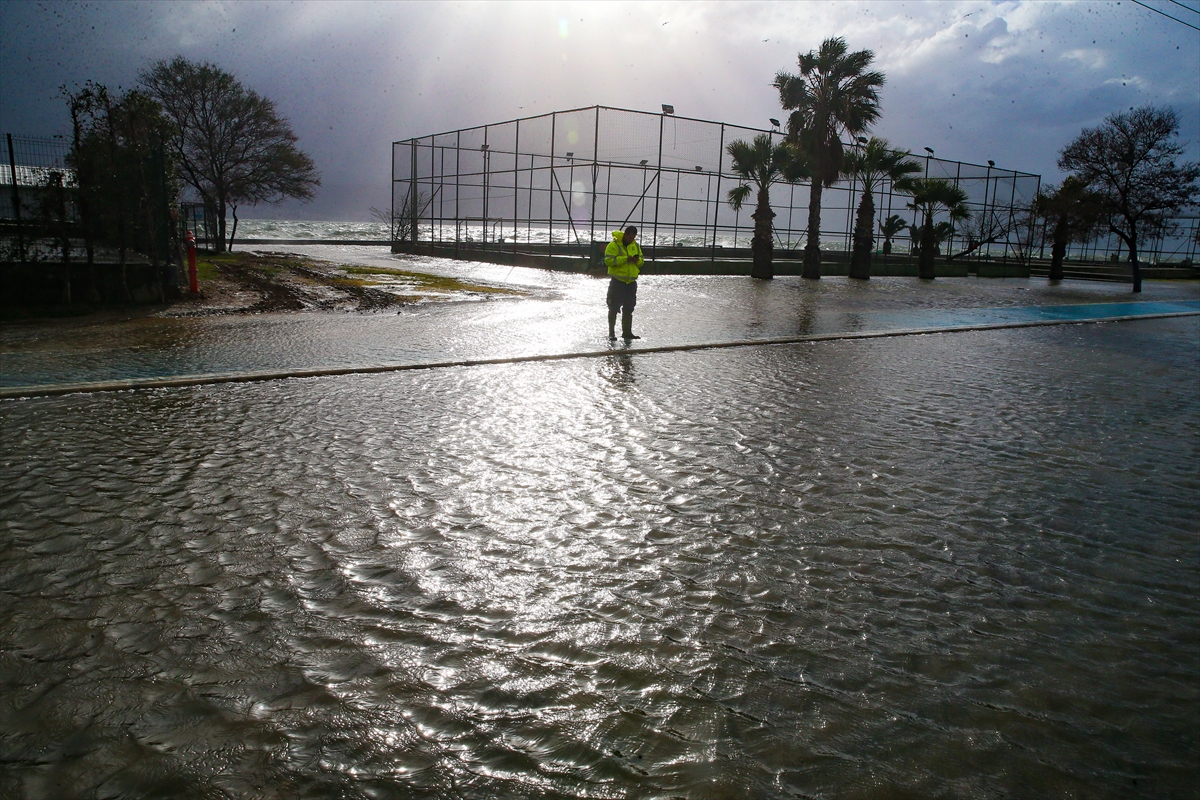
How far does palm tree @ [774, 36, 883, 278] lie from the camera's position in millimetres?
27812

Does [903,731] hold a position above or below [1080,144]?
below

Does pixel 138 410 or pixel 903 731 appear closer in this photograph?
pixel 903 731

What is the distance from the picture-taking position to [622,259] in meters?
10.8

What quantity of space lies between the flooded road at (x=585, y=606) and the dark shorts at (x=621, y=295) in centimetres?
461

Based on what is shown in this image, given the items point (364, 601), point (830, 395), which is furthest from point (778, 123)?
point (364, 601)

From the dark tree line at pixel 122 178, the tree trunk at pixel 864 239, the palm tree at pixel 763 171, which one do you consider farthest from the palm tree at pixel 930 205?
the dark tree line at pixel 122 178

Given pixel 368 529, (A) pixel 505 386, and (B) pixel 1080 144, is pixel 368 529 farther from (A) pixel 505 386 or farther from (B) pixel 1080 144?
(B) pixel 1080 144

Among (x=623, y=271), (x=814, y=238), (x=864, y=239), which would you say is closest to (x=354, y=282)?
(x=623, y=271)

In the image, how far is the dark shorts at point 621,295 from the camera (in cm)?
1106

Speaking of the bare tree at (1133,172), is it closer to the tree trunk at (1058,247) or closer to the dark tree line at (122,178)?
the tree trunk at (1058,247)

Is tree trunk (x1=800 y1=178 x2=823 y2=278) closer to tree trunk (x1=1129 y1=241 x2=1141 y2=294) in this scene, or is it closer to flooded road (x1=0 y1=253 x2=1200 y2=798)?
tree trunk (x1=1129 y1=241 x2=1141 y2=294)

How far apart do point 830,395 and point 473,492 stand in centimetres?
448

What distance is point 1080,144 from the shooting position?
93.2ft

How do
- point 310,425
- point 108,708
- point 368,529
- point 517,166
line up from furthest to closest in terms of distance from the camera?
point 517,166, point 310,425, point 368,529, point 108,708
